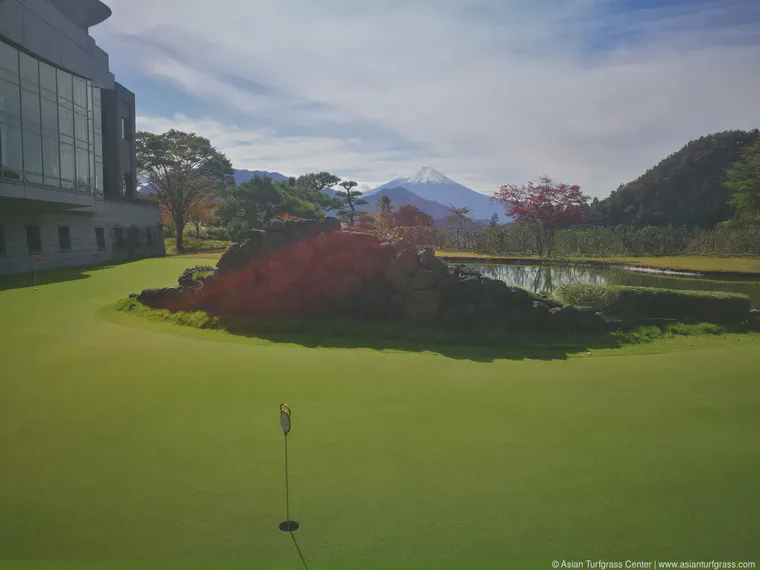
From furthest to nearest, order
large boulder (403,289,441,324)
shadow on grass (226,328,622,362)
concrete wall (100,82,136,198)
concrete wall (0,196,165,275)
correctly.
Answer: concrete wall (100,82,136,198) → concrete wall (0,196,165,275) → large boulder (403,289,441,324) → shadow on grass (226,328,622,362)

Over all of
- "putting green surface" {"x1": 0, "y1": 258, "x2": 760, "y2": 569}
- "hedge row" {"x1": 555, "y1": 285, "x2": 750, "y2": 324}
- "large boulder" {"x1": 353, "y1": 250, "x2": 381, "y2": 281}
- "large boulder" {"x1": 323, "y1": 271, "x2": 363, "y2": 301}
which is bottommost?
"putting green surface" {"x1": 0, "y1": 258, "x2": 760, "y2": 569}

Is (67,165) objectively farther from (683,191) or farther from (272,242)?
(683,191)

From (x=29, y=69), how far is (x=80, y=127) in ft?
10.5

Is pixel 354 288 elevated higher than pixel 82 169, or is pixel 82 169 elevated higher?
pixel 82 169

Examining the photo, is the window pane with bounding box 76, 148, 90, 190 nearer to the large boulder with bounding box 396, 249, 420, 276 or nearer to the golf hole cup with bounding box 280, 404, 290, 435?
the large boulder with bounding box 396, 249, 420, 276

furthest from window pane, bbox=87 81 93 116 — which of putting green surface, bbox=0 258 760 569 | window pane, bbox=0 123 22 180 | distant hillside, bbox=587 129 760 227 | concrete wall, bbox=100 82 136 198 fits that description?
distant hillside, bbox=587 129 760 227

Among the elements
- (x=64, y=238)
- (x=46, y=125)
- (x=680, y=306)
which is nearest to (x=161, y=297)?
(x=680, y=306)

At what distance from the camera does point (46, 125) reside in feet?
53.8

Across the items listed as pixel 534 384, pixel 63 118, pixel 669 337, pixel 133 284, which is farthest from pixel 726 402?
pixel 63 118

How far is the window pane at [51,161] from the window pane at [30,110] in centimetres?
58

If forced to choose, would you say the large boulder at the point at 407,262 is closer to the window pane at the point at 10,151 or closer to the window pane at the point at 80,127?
the window pane at the point at 10,151

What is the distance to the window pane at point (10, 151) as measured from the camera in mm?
14180

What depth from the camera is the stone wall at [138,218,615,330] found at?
7.78 meters

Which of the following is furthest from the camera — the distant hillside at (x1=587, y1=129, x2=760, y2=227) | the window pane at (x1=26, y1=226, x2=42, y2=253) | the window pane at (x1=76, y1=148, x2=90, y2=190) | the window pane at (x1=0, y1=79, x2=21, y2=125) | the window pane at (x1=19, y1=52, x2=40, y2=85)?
the distant hillside at (x1=587, y1=129, x2=760, y2=227)
